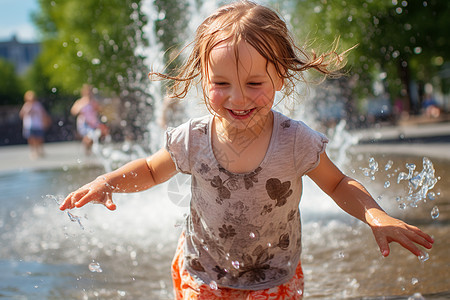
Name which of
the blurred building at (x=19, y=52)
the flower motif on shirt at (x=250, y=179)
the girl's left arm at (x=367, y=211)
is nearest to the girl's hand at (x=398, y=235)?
the girl's left arm at (x=367, y=211)

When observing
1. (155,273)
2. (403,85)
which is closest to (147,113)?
(155,273)

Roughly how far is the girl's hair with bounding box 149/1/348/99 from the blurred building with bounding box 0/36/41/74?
83114 millimetres

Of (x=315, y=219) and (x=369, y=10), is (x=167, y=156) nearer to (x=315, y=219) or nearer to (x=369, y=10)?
(x=315, y=219)

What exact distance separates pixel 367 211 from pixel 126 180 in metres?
0.89

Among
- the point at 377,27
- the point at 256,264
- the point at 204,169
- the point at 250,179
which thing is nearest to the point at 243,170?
the point at 250,179

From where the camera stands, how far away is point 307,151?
6.52 feet

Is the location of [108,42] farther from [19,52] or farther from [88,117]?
[19,52]

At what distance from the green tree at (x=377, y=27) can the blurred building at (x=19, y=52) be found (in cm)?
7203

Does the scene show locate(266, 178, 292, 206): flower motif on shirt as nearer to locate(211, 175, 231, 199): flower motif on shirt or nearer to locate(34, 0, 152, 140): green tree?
locate(211, 175, 231, 199): flower motif on shirt

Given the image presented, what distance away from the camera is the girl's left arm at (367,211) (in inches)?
67.8

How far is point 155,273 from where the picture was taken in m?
3.59

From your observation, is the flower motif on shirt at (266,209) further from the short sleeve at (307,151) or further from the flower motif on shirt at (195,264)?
the flower motif on shirt at (195,264)

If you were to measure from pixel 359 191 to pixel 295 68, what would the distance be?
0.51 meters

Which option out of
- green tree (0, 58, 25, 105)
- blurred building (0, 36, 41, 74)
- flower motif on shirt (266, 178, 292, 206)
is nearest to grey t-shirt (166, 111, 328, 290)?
flower motif on shirt (266, 178, 292, 206)
